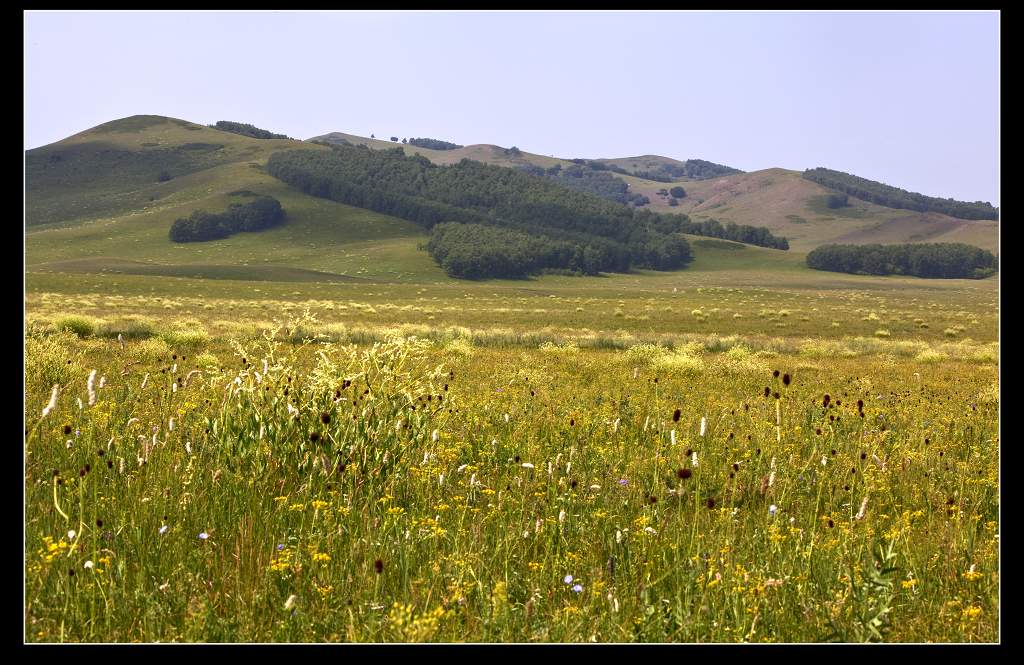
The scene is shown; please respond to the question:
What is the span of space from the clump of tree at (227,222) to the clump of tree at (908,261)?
144 metres

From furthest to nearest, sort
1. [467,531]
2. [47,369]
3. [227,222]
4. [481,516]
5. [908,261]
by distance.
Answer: [908,261]
[227,222]
[47,369]
[481,516]
[467,531]

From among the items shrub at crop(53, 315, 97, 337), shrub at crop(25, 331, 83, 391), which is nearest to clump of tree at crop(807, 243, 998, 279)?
shrub at crop(53, 315, 97, 337)

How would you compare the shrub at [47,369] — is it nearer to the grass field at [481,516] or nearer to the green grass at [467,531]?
the grass field at [481,516]

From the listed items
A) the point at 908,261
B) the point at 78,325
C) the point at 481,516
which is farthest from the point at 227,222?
the point at 481,516

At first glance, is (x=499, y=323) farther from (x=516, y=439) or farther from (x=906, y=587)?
(x=906, y=587)

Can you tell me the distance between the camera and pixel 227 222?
623ft

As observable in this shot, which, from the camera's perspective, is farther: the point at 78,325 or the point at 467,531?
the point at 78,325

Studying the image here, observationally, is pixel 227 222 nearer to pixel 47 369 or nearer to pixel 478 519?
pixel 47 369

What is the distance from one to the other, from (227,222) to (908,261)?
176 m

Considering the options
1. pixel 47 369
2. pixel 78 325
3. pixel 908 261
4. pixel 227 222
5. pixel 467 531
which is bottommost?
pixel 467 531

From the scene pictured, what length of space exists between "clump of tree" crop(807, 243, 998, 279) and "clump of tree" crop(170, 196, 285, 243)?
144229 mm

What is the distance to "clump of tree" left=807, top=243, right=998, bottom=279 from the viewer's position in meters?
190

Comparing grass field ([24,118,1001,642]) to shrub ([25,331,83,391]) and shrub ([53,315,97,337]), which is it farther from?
shrub ([53,315,97,337])
